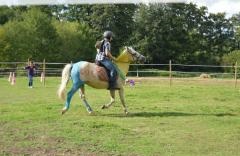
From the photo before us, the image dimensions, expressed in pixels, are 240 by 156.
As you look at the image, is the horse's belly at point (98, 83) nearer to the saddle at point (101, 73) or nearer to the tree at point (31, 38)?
the saddle at point (101, 73)

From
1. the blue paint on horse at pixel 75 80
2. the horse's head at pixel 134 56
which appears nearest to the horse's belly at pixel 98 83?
the blue paint on horse at pixel 75 80

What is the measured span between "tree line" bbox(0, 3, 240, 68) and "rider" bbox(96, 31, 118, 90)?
39.4 meters

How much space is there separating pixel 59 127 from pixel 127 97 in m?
7.82

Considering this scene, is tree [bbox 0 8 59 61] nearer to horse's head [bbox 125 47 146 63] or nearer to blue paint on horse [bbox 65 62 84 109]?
horse's head [bbox 125 47 146 63]

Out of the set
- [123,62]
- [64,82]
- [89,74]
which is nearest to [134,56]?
[123,62]

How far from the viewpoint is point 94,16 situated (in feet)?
227

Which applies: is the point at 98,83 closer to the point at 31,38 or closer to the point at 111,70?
the point at 111,70

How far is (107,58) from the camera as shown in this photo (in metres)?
12.4

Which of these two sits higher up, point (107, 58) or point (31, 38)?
point (31, 38)

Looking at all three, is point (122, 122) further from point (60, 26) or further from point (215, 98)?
point (60, 26)

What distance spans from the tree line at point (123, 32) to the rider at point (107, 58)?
39.4 meters

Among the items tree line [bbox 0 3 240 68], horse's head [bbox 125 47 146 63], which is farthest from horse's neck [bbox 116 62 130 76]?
tree line [bbox 0 3 240 68]

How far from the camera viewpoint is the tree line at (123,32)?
5603 cm

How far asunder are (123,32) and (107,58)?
187 feet
